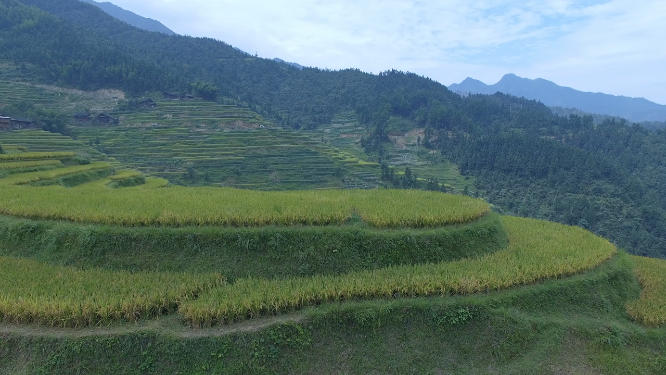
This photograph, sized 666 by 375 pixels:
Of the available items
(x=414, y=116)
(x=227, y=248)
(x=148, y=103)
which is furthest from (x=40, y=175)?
(x=414, y=116)

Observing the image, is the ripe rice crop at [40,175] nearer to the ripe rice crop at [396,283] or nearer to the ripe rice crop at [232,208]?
the ripe rice crop at [232,208]

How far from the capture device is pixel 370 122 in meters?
77.9

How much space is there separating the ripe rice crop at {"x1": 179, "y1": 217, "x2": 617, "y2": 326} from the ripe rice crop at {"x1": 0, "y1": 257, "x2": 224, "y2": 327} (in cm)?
64

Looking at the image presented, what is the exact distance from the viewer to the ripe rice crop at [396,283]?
743 centimetres

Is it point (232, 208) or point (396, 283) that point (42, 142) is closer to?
point (232, 208)

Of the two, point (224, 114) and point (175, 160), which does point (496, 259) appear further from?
point (224, 114)

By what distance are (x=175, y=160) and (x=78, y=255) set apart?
31.8 m

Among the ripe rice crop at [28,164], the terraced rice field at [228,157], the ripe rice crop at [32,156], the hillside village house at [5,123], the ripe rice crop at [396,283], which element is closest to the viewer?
the ripe rice crop at [396,283]

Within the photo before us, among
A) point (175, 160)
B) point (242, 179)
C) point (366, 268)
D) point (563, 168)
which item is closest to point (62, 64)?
point (175, 160)

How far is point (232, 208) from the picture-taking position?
424 inches

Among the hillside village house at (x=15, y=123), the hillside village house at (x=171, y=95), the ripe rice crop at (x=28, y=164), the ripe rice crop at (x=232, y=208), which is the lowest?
the hillside village house at (x=15, y=123)

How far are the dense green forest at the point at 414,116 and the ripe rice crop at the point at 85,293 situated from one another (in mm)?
35781

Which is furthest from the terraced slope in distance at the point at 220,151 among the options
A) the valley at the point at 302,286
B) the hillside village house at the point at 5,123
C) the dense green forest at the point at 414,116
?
the valley at the point at 302,286

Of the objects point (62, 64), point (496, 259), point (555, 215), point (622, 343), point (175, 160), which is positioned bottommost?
point (555, 215)
